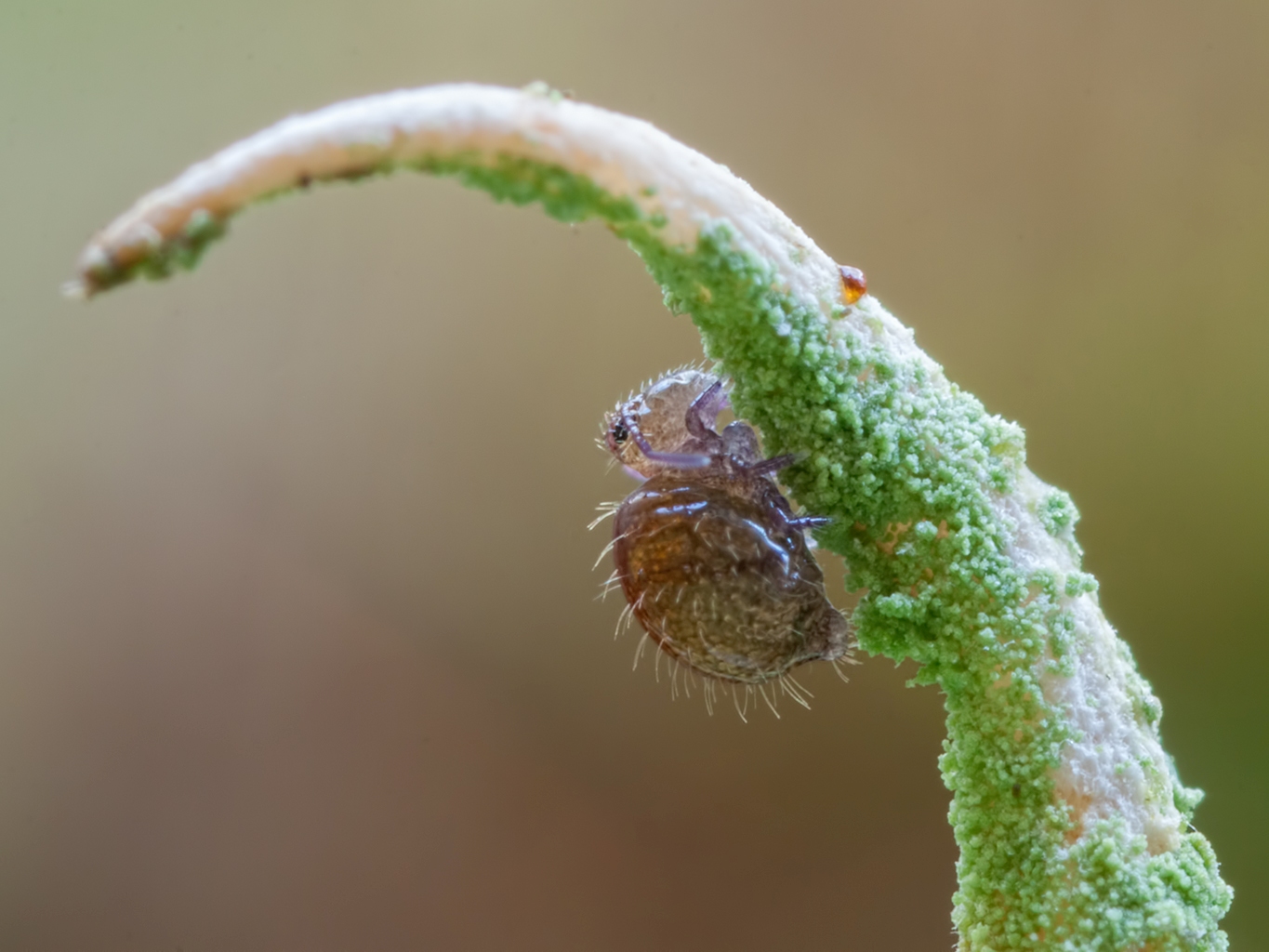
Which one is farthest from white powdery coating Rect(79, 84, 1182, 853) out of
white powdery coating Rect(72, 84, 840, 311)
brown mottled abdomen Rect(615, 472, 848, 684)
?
brown mottled abdomen Rect(615, 472, 848, 684)

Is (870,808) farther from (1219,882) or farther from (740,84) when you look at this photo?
(740,84)

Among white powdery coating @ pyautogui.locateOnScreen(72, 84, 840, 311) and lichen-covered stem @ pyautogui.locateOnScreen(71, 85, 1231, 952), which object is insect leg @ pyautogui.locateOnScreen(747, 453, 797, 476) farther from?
white powdery coating @ pyautogui.locateOnScreen(72, 84, 840, 311)

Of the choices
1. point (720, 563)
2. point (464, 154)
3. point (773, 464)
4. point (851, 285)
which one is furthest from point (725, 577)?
point (464, 154)

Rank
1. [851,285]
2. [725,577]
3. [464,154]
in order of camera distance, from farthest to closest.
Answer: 1. [725,577]
2. [851,285]
3. [464,154]

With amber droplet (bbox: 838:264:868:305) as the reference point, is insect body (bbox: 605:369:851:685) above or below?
below

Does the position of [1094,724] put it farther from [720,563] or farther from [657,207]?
[657,207]

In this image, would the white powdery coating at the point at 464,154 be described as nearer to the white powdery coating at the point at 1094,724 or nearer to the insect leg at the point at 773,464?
the insect leg at the point at 773,464
